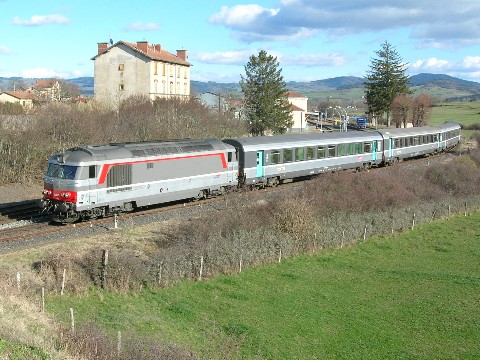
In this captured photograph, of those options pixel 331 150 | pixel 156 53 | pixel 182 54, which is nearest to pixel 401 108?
pixel 182 54

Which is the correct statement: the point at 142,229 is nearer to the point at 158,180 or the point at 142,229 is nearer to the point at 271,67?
the point at 158,180

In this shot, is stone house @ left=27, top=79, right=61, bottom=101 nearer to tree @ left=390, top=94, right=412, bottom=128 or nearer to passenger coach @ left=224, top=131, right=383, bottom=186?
passenger coach @ left=224, top=131, right=383, bottom=186

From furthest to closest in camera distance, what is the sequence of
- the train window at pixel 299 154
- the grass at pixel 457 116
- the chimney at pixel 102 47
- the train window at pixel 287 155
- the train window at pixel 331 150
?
the grass at pixel 457 116 → the chimney at pixel 102 47 → the train window at pixel 331 150 → the train window at pixel 299 154 → the train window at pixel 287 155

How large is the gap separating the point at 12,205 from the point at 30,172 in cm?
863

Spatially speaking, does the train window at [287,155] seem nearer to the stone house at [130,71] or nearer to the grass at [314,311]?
the grass at [314,311]

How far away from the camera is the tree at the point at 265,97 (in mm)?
74062

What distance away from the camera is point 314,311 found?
19688 mm

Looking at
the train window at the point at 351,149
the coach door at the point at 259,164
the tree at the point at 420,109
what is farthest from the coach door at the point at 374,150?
the tree at the point at 420,109

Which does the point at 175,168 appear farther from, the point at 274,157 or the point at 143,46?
the point at 143,46

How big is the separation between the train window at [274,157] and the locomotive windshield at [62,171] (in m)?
14.1

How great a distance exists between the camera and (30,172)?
37219 mm

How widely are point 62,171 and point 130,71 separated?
48.9m

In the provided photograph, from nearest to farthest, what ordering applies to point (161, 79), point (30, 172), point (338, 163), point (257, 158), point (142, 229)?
point (142, 229) < point (257, 158) < point (30, 172) < point (338, 163) < point (161, 79)

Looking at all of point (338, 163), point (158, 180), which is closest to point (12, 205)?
point (158, 180)
